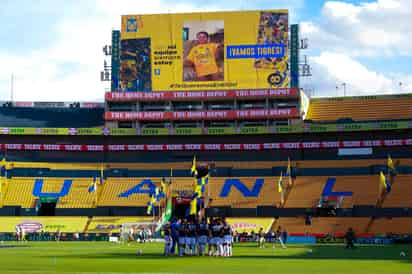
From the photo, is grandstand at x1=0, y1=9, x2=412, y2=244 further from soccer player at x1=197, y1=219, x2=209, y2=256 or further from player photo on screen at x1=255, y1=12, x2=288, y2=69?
soccer player at x1=197, y1=219, x2=209, y2=256

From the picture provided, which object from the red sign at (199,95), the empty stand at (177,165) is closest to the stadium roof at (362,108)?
the red sign at (199,95)

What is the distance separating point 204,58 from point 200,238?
52.3 metres

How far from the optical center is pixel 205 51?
311 feet

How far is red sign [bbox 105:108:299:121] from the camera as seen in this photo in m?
95.4

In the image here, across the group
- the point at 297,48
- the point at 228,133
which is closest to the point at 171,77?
the point at 228,133

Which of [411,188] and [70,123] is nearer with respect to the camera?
[411,188]

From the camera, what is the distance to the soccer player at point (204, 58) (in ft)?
310

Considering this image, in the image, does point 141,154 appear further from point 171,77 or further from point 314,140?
point 314,140

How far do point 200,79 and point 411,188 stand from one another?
2991 centimetres

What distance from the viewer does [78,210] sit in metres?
87.3

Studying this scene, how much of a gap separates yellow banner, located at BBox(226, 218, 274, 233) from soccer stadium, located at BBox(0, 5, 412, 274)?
0.23 meters

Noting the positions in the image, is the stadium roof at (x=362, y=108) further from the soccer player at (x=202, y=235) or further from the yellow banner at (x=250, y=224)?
the soccer player at (x=202, y=235)

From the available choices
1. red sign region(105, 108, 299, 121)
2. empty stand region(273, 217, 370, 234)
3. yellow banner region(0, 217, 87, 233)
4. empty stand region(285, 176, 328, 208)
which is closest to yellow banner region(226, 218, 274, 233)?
empty stand region(273, 217, 370, 234)

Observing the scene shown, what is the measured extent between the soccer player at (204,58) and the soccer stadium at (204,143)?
0.13 m
